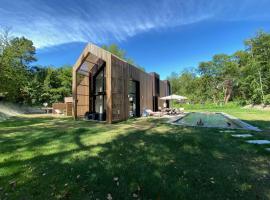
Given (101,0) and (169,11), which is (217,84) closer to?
(169,11)

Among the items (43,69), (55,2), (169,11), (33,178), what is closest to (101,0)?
(55,2)

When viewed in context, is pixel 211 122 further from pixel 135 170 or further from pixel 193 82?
pixel 193 82

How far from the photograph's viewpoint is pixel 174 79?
6306 cm

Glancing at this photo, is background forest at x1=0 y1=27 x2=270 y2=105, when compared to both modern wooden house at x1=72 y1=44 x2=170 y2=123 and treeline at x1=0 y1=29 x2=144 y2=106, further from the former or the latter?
modern wooden house at x1=72 y1=44 x2=170 y2=123

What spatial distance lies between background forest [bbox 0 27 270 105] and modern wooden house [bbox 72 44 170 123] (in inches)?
250

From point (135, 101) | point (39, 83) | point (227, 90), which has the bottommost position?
point (135, 101)

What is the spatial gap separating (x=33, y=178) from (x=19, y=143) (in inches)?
121

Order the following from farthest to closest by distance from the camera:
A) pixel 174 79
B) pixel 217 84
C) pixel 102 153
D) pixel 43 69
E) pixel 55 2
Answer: pixel 174 79 → pixel 217 84 → pixel 43 69 → pixel 55 2 → pixel 102 153

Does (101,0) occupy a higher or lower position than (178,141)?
higher

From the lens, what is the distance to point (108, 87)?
12.4 metres

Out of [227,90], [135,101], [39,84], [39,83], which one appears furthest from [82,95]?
[227,90]

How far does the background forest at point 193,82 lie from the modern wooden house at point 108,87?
20.8ft

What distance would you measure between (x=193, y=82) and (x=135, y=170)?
156 feet

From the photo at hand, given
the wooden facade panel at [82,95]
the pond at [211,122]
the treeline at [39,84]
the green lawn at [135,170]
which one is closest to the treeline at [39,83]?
the treeline at [39,84]
